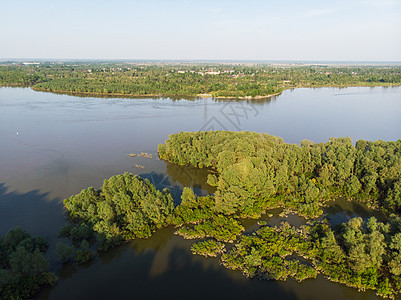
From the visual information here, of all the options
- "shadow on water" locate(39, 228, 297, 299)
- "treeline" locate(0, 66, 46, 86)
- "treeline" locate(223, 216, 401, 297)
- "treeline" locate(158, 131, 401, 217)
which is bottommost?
"shadow on water" locate(39, 228, 297, 299)

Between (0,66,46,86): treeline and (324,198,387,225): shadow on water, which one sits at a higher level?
(0,66,46,86): treeline

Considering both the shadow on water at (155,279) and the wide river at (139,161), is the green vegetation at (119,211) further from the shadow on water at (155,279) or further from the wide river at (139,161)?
the shadow on water at (155,279)

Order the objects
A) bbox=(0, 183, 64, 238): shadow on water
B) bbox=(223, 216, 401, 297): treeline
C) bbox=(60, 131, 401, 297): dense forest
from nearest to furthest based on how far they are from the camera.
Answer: bbox=(223, 216, 401, 297): treeline → bbox=(60, 131, 401, 297): dense forest → bbox=(0, 183, 64, 238): shadow on water

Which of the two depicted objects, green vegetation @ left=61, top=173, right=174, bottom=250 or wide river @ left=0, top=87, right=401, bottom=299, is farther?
green vegetation @ left=61, top=173, right=174, bottom=250

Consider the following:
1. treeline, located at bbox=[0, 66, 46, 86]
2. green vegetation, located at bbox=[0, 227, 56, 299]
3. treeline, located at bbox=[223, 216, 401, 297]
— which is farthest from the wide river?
treeline, located at bbox=[0, 66, 46, 86]

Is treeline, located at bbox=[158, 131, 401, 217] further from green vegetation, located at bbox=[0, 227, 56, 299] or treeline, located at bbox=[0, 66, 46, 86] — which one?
treeline, located at bbox=[0, 66, 46, 86]

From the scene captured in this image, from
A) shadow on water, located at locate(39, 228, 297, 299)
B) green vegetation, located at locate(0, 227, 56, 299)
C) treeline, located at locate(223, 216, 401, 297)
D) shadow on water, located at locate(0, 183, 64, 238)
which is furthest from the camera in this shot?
shadow on water, located at locate(0, 183, 64, 238)
